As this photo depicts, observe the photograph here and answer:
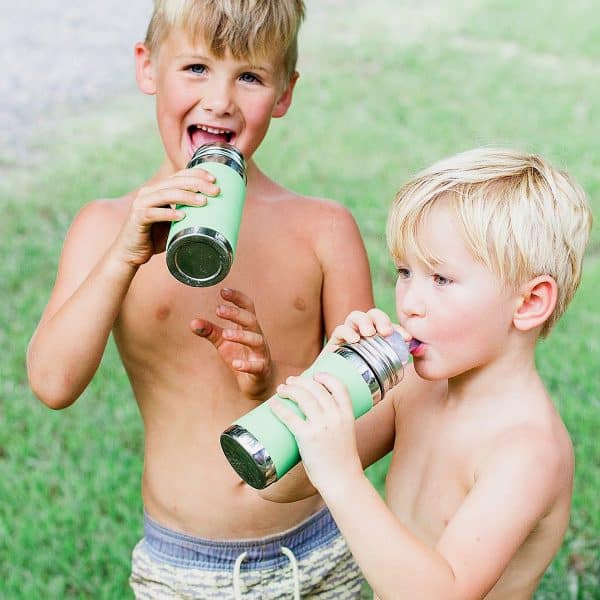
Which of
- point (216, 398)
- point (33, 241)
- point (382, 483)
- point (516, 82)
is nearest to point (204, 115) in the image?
point (216, 398)

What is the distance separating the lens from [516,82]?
8.22 m

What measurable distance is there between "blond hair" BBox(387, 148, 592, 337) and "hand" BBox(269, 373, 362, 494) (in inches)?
12.9

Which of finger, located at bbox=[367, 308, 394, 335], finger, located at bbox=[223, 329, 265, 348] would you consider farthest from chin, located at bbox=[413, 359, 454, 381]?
finger, located at bbox=[223, 329, 265, 348]

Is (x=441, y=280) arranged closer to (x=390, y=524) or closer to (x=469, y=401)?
(x=469, y=401)

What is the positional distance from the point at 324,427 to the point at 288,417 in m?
0.06

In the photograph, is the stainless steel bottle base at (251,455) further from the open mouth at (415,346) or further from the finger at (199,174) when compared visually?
the finger at (199,174)

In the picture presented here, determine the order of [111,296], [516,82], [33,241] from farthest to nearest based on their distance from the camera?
[516,82], [33,241], [111,296]

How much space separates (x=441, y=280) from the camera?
1988mm

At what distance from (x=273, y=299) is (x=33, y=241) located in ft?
11.6

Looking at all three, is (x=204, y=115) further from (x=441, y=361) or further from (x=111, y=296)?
(x=441, y=361)

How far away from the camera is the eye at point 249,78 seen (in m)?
2.48

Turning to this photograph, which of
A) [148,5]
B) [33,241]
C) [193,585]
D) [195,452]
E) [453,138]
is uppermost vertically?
[148,5]

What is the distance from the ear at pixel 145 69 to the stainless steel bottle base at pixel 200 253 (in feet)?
2.77

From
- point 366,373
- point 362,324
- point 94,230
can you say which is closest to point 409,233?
point 362,324
